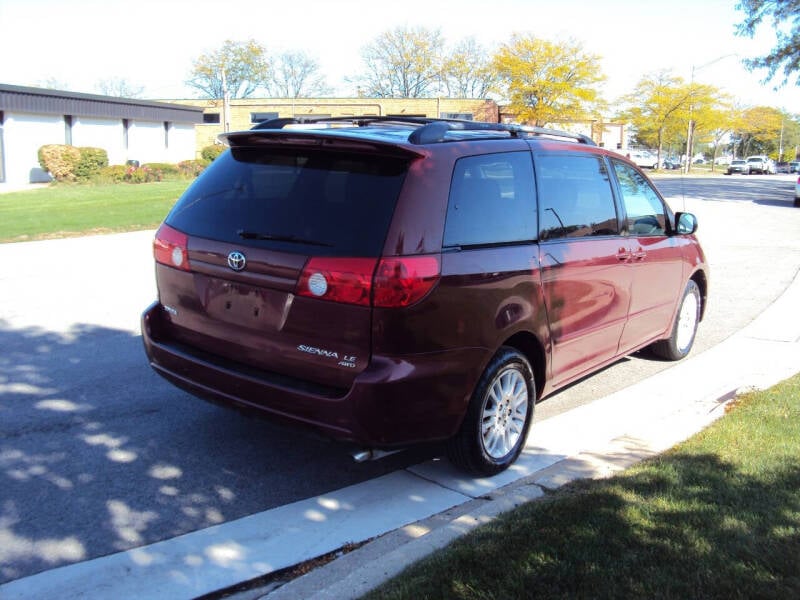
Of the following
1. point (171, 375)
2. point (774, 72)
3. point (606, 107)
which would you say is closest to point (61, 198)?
point (171, 375)

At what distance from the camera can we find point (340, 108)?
195 feet

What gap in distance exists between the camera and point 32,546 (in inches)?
137

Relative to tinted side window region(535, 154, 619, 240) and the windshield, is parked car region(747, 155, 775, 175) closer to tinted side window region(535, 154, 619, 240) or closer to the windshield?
tinted side window region(535, 154, 619, 240)

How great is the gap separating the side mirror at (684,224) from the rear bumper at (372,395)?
125 inches

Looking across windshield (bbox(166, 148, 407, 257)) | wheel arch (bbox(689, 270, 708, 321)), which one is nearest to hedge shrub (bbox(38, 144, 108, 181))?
wheel arch (bbox(689, 270, 708, 321))

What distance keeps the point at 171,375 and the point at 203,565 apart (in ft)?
4.32

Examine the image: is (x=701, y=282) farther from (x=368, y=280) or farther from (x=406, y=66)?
(x=406, y=66)

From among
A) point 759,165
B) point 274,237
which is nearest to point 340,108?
point 759,165

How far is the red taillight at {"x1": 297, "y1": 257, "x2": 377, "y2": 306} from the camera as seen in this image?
11.7 ft

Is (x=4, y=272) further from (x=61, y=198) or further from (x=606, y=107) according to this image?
(x=606, y=107)

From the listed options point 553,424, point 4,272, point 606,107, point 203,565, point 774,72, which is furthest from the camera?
point 606,107

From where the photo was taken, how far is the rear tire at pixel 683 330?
682cm

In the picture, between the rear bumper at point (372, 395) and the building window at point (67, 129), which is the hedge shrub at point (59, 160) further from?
the rear bumper at point (372, 395)

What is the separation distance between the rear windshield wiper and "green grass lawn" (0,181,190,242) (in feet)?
37.3
